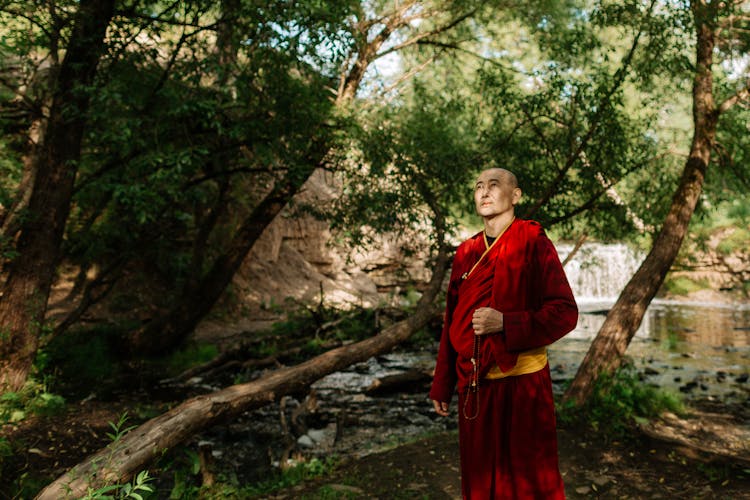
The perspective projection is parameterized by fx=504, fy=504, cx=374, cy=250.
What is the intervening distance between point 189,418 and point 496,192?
3.27 meters

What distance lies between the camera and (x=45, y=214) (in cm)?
664

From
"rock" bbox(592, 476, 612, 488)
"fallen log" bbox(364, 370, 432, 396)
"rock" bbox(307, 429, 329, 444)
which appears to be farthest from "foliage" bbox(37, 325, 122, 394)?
"rock" bbox(592, 476, 612, 488)

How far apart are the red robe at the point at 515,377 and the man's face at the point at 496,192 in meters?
0.14

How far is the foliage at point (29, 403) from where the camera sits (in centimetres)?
615

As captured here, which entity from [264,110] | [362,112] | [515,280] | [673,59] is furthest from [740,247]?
[515,280]

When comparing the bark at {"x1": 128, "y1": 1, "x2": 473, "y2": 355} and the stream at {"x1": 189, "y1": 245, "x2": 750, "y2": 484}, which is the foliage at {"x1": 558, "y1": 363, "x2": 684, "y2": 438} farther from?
the bark at {"x1": 128, "y1": 1, "x2": 473, "y2": 355}

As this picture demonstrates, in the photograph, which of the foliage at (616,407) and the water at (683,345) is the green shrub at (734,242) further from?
the foliage at (616,407)

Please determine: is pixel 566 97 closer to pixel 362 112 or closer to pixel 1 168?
pixel 362 112

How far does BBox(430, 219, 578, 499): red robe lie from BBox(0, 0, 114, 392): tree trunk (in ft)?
19.0

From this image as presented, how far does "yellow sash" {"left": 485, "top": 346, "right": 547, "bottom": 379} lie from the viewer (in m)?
2.71

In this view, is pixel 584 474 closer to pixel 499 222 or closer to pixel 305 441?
pixel 499 222

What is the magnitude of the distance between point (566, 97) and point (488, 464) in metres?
6.36

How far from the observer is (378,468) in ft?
16.1

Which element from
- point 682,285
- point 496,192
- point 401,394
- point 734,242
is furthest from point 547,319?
point 682,285
